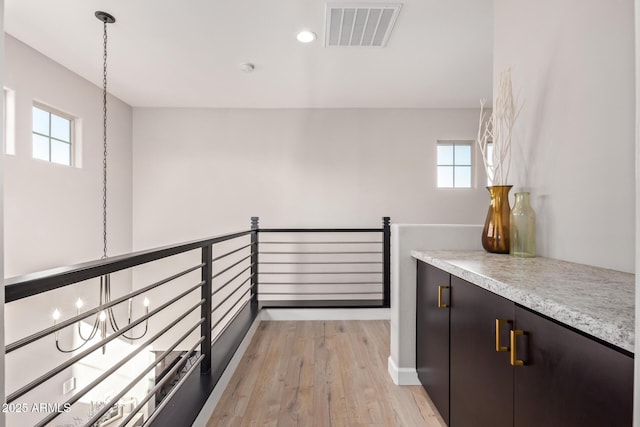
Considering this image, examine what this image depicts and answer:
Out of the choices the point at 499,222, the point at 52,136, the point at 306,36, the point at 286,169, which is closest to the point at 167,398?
the point at 499,222

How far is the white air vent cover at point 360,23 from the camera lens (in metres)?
2.19

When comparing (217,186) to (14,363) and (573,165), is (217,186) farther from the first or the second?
(573,165)

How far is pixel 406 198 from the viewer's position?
4.27 metres

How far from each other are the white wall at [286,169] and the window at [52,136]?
3.06 ft

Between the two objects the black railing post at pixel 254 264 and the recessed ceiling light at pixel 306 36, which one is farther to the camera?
the black railing post at pixel 254 264

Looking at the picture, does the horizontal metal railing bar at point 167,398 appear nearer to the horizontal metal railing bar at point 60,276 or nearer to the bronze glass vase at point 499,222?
the horizontal metal railing bar at point 60,276

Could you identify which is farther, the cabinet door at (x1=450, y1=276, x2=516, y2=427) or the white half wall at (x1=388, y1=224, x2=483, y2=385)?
the white half wall at (x1=388, y1=224, x2=483, y2=385)

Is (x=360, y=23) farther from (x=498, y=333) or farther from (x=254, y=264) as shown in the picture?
(x=254, y=264)

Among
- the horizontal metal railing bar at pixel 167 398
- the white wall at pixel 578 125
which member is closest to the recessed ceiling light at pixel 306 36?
the white wall at pixel 578 125

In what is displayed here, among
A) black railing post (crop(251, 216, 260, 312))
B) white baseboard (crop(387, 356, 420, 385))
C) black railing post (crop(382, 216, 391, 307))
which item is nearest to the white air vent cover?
black railing post (crop(382, 216, 391, 307))

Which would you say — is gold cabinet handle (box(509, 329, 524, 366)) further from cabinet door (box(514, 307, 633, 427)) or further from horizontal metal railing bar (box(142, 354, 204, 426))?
horizontal metal railing bar (box(142, 354, 204, 426))

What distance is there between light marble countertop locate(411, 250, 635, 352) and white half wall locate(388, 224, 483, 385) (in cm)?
36

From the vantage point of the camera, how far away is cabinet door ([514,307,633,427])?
1.98ft

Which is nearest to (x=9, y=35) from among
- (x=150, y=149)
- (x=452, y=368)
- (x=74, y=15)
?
(x=74, y=15)
